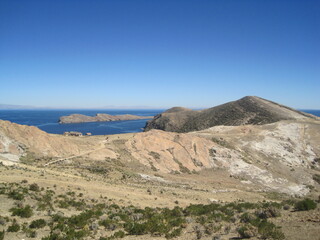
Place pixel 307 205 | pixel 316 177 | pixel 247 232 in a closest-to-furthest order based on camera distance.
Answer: pixel 247 232 < pixel 307 205 < pixel 316 177

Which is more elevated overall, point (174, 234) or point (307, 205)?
point (307, 205)

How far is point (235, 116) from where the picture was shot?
99938mm

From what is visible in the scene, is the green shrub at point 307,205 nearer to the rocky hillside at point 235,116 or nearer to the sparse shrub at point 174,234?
the sparse shrub at point 174,234

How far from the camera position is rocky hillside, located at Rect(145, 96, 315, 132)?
9214cm

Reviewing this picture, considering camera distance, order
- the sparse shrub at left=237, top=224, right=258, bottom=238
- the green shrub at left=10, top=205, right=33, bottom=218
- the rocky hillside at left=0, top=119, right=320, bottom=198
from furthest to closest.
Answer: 1. the rocky hillside at left=0, top=119, right=320, bottom=198
2. the green shrub at left=10, top=205, right=33, bottom=218
3. the sparse shrub at left=237, top=224, right=258, bottom=238

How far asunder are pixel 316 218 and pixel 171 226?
7420mm

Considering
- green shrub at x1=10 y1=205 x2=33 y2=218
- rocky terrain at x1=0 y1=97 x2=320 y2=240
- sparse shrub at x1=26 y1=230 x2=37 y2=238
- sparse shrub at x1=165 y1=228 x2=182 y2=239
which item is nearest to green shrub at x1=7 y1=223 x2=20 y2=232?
rocky terrain at x1=0 y1=97 x2=320 y2=240

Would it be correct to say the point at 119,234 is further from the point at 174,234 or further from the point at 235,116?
the point at 235,116

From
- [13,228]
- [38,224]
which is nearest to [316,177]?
[38,224]

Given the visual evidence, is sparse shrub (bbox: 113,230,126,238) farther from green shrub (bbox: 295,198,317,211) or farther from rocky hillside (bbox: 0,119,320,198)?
rocky hillside (bbox: 0,119,320,198)

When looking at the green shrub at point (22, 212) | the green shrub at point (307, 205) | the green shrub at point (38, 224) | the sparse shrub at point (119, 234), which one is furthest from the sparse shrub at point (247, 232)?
the green shrub at point (22, 212)

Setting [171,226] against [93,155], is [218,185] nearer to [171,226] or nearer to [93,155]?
[93,155]

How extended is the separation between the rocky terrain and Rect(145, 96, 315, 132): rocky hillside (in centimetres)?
2033

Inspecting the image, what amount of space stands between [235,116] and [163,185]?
260 ft
